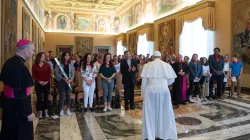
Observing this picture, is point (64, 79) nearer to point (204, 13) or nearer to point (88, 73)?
point (88, 73)

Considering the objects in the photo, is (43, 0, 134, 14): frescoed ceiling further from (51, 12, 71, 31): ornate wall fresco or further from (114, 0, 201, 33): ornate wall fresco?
(114, 0, 201, 33): ornate wall fresco

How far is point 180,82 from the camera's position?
7.20 meters

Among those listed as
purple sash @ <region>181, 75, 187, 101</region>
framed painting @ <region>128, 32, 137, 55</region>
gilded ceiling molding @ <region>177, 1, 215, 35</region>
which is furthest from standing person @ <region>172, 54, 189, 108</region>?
framed painting @ <region>128, 32, 137, 55</region>

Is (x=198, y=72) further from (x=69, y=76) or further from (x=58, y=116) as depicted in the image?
(x=58, y=116)

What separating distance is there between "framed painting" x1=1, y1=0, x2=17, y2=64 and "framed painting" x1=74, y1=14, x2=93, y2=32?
16353 mm

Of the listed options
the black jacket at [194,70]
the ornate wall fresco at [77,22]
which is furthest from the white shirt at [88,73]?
the ornate wall fresco at [77,22]

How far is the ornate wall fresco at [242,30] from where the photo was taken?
845 cm

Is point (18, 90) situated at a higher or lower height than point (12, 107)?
higher

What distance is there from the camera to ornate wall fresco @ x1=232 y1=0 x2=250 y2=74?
8453 mm

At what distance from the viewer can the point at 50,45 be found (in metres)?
21.7

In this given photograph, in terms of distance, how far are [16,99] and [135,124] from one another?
3.22 meters

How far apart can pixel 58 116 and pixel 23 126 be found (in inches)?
134

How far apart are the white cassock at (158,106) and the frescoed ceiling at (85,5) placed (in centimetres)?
1659

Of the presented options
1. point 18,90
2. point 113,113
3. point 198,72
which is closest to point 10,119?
point 18,90
